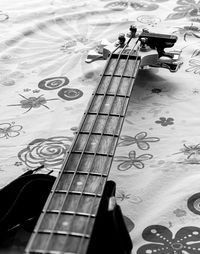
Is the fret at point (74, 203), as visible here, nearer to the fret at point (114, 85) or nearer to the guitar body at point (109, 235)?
the guitar body at point (109, 235)

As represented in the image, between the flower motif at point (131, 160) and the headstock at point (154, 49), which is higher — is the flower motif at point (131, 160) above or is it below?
below

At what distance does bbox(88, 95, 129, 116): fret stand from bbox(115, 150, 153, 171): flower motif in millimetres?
61

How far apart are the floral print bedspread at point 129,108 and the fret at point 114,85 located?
2.3 inches

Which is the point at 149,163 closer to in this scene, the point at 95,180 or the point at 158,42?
the point at 95,180

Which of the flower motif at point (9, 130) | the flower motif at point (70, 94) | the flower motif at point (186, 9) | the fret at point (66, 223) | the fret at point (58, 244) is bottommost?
the fret at point (58, 244)

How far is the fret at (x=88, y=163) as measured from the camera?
1.57ft

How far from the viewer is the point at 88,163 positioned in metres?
0.49

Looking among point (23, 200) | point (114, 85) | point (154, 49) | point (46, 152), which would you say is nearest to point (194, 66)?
point (154, 49)

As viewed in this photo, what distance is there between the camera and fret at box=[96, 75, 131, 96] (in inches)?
24.2

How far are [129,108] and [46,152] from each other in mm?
152

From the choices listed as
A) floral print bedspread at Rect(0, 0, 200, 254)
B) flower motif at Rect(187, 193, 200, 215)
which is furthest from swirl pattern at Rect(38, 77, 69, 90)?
flower motif at Rect(187, 193, 200, 215)

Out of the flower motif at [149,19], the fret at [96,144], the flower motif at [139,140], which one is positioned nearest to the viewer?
the fret at [96,144]

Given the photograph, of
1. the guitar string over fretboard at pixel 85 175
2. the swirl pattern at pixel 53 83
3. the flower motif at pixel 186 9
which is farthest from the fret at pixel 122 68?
the flower motif at pixel 186 9

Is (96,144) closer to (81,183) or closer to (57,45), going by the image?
(81,183)
